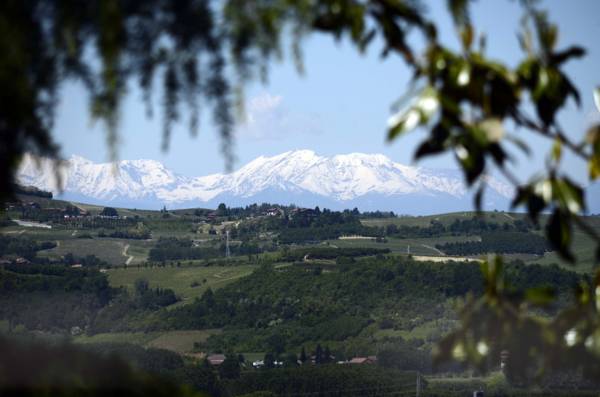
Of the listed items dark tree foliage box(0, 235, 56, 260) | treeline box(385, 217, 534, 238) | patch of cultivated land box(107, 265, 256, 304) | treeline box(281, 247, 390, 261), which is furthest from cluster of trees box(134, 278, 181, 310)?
treeline box(385, 217, 534, 238)

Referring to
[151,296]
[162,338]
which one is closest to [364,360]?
[162,338]

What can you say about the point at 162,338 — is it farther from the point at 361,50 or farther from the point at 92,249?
the point at 361,50

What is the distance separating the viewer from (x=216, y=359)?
93688 millimetres

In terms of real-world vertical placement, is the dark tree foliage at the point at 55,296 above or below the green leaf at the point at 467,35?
below

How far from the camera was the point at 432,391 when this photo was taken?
79312mm

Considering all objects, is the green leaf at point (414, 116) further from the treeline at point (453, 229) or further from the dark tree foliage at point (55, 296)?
the treeline at point (453, 229)

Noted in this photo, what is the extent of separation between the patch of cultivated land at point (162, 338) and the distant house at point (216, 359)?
4.73 meters

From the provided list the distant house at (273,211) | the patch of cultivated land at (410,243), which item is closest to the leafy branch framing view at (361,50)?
the patch of cultivated land at (410,243)

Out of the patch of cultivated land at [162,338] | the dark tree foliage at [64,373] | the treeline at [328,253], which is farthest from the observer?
the treeline at [328,253]

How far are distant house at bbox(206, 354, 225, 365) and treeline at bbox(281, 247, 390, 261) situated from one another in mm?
27487

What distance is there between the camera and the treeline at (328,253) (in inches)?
4858

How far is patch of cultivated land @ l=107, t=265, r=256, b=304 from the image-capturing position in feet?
374

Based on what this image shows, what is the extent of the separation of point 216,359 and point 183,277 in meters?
26.4

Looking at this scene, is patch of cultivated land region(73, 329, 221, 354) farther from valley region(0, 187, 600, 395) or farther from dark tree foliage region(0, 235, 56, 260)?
dark tree foliage region(0, 235, 56, 260)
